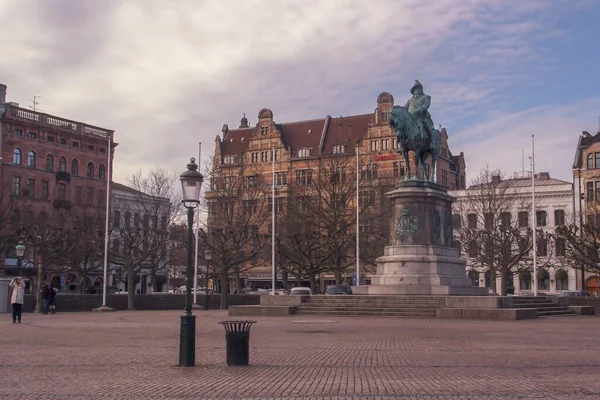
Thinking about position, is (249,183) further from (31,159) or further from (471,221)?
(471,221)

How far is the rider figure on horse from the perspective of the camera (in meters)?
38.5

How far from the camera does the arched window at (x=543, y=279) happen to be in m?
85.3

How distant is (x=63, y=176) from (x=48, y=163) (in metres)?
2.29

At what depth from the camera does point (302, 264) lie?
189 feet

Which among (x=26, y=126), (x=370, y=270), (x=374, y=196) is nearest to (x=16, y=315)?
(x=374, y=196)

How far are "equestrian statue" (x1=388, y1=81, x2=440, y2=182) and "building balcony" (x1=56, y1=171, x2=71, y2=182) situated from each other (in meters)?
57.0

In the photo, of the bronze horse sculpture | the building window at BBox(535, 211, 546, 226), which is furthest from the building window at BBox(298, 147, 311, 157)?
the bronze horse sculpture

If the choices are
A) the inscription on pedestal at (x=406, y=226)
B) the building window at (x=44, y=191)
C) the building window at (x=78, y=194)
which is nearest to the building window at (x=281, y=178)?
the building window at (x=78, y=194)

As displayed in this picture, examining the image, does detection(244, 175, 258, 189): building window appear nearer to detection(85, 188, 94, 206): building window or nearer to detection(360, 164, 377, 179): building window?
detection(360, 164, 377, 179): building window

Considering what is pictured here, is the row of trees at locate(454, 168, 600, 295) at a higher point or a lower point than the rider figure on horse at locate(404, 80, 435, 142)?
lower

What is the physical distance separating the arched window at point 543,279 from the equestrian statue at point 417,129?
50.9 m

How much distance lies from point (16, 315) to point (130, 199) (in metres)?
57.0

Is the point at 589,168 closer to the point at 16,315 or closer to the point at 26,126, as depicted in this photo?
the point at 26,126

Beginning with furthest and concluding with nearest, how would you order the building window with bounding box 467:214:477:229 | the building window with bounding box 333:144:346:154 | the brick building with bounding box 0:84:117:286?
the building window with bounding box 333:144:346:154, the brick building with bounding box 0:84:117:286, the building window with bounding box 467:214:477:229
